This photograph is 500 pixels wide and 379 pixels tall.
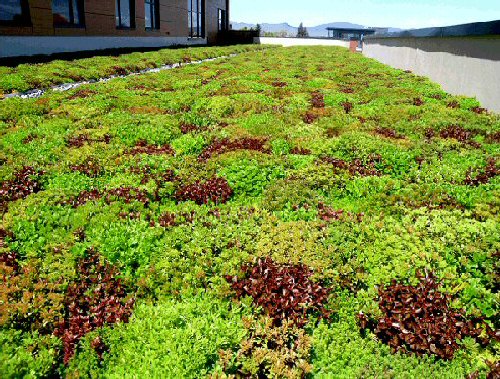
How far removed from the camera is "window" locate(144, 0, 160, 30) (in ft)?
151

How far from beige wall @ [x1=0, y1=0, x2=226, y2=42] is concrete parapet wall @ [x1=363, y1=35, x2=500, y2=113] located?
25.6m

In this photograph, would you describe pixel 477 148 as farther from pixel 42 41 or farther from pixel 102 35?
pixel 102 35

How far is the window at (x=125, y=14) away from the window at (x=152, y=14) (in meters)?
4.22

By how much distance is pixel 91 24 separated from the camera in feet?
112

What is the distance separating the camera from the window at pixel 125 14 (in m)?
38.9

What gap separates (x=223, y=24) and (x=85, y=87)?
196 ft

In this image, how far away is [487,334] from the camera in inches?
198

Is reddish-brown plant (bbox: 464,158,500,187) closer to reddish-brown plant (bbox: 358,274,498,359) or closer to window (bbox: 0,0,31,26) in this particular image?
reddish-brown plant (bbox: 358,274,498,359)

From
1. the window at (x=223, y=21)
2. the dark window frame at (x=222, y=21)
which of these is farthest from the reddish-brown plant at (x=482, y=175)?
the window at (x=223, y=21)

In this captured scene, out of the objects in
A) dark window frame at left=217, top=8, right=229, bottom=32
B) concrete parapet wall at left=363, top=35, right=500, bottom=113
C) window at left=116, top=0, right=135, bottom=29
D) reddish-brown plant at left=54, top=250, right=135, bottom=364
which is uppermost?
dark window frame at left=217, top=8, right=229, bottom=32

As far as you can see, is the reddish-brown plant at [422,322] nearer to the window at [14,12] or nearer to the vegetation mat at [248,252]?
the vegetation mat at [248,252]

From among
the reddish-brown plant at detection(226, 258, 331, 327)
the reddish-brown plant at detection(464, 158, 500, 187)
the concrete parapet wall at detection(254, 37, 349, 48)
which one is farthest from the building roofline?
the concrete parapet wall at detection(254, 37, 349, 48)

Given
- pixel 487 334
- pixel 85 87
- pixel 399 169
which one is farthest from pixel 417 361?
pixel 85 87

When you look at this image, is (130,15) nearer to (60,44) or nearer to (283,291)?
(60,44)
